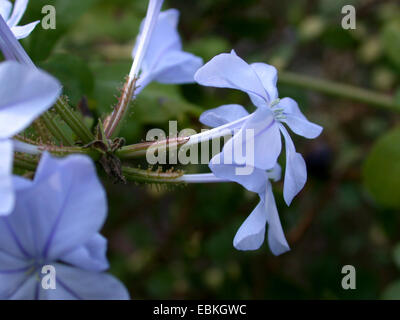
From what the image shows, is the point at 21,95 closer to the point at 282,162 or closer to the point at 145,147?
the point at 145,147

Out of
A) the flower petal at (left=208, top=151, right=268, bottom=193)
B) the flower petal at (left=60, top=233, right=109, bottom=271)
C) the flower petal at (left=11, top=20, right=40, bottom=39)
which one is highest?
the flower petal at (left=11, top=20, right=40, bottom=39)

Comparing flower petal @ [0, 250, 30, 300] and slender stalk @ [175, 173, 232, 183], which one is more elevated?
slender stalk @ [175, 173, 232, 183]

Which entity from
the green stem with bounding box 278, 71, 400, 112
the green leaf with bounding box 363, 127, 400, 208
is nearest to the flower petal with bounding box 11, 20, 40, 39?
the green stem with bounding box 278, 71, 400, 112

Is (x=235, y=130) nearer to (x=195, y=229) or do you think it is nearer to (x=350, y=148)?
(x=195, y=229)

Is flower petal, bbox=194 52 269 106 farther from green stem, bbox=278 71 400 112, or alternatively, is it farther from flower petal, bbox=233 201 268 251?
green stem, bbox=278 71 400 112
